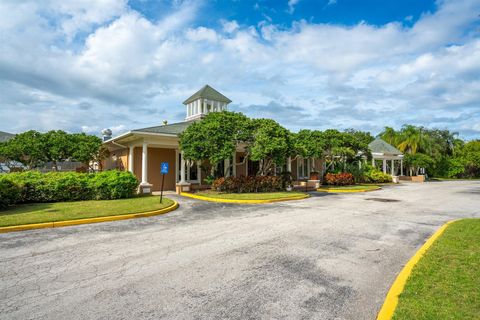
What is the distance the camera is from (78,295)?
12.7ft

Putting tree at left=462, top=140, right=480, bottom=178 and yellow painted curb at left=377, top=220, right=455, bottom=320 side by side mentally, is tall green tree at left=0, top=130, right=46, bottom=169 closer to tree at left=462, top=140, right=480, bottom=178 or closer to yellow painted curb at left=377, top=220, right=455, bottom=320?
yellow painted curb at left=377, top=220, right=455, bottom=320

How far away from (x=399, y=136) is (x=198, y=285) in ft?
144

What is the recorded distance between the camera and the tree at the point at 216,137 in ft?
49.0

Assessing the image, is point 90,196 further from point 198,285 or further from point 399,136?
point 399,136

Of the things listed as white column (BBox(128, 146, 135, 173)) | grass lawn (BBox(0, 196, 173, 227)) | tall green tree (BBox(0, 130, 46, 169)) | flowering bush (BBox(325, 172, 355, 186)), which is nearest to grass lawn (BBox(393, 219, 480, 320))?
grass lawn (BBox(0, 196, 173, 227))

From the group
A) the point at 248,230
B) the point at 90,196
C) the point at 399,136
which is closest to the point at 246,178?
the point at 90,196

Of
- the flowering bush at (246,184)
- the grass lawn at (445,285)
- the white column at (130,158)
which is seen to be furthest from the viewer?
the white column at (130,158)

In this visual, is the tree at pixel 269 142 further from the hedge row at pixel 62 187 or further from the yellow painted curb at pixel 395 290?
the yellow painted curb at pixel 395 290

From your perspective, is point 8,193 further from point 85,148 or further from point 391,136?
point 391,136

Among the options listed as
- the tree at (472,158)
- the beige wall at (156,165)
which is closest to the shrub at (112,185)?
the beige wall at (156,165)

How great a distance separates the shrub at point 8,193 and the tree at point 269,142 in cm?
1033

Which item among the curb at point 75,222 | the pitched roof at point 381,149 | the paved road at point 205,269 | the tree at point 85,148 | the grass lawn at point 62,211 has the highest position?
the pitched roof at point 381,149

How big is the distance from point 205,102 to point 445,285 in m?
20.3

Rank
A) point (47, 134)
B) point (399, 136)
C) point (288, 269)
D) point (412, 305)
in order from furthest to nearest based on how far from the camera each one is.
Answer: point (399, 136) < point (47, 134) < point (288, 269) < point (412, 305)
